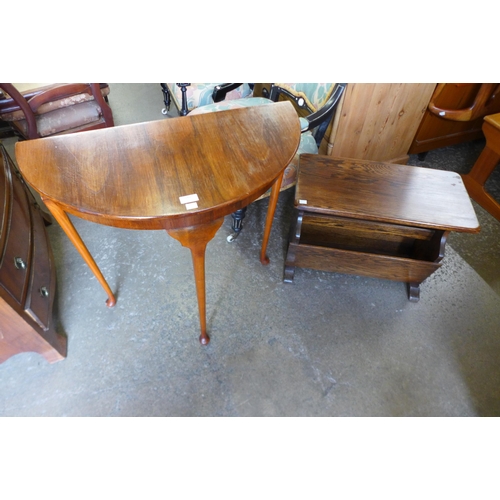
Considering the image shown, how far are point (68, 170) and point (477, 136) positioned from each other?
8.66 feet

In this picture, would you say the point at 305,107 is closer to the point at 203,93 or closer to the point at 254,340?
the point at 203,93

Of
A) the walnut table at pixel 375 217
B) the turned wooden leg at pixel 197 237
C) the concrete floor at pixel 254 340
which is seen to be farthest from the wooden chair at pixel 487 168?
the turned wooden leg at pixel 197 237

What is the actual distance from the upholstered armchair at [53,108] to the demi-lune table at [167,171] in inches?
33.6

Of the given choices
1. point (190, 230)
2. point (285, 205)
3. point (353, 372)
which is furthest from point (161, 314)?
point (285, 205)

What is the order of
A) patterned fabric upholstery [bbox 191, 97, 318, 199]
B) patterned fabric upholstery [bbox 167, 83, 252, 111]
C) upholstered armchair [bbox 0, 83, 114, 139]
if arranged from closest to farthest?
patterned fabric upholstery [bbox 191, 97, 318, 199]
upholstered armchair [bbox 0, 83, 114, 139]
patterned fabric upholstery [bbox 167, 83, 252, 111]

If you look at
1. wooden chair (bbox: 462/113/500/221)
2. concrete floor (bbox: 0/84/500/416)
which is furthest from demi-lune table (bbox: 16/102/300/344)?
wooden chair (bbox: 462/113/500/221)

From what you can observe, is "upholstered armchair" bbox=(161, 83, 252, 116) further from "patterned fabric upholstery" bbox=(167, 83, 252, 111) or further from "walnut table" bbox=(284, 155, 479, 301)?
"walnut table" bbox=(284, 155, 479, 301)

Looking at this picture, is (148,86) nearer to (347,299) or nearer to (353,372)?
(347,299)

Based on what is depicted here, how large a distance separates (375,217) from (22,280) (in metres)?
1.25

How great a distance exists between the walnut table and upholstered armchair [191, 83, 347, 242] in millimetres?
95

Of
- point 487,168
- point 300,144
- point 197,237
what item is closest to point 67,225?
point 197,237

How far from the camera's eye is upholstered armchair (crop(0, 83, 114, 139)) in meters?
1.53

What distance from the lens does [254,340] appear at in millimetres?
1334

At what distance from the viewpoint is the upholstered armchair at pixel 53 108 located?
1.53 meters
